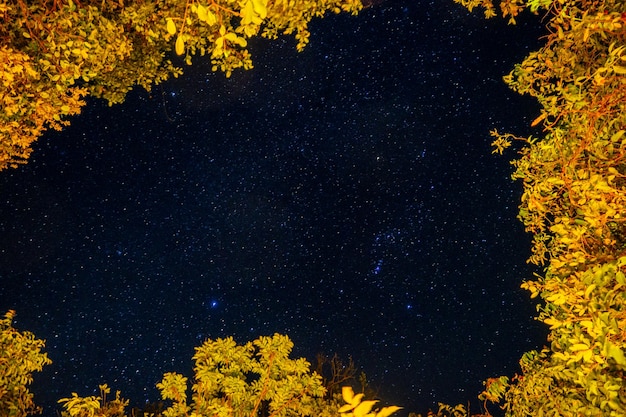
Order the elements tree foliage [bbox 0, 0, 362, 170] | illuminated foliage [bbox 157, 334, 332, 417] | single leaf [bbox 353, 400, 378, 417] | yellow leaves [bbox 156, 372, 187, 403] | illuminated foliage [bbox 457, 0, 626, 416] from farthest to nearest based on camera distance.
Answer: illuminated foliage [bbox 157, 334, 332, 417], yellow leaves [bbox 156, 372, 187, 403], tree foliage [bbox 0, 0, 362, 170], single leaf [bbox 353, 400, 378, 417], illuminated foliage [bbox 457, 0, 626, 416]

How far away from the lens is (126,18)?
513 cm

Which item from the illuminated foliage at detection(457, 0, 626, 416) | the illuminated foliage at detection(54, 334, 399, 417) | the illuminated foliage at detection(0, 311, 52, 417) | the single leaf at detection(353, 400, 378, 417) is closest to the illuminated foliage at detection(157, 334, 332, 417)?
the illuminated foliage at detection(54, 334, 399, 417)

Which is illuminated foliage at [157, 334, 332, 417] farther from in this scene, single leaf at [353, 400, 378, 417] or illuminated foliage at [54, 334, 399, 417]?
single leaf at [353, 400, 378, 417]

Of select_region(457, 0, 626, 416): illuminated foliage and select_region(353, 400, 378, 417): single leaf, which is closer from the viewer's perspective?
select_region(457, 0, 626, 416): illuminated foliage

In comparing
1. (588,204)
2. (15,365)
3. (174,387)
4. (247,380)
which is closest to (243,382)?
(247,380)

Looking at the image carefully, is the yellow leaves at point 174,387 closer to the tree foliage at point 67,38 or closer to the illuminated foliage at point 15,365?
the illuminated foliage at point 15,365

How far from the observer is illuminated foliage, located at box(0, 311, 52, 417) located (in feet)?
16.9

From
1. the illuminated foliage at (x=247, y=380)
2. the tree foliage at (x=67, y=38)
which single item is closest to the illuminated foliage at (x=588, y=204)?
the tree foliage at (x=67, y=38)

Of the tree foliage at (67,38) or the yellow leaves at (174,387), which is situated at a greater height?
the tree foliage at (67,38)

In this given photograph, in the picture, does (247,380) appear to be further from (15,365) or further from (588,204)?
(588,204)

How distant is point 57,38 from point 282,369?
21.5 feet

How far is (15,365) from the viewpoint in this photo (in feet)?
17.1

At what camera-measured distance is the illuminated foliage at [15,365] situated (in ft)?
16.9

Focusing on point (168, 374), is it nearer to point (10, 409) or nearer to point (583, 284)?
point (10, 409)
